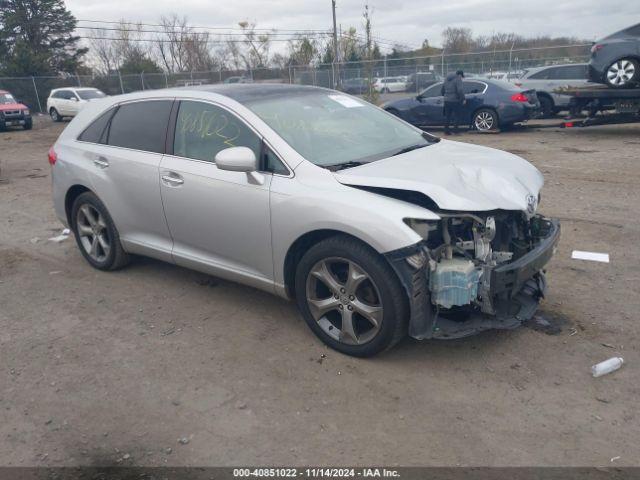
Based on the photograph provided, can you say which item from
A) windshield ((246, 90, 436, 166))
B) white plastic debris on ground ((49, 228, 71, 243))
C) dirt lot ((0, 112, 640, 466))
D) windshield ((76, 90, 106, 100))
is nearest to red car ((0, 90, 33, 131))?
windshield ((76, 90, 106, 100))

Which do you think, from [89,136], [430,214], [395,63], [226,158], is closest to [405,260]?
[430,214]

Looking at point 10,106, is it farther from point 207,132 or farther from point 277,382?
point 277,382

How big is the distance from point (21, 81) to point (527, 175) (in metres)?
33.1

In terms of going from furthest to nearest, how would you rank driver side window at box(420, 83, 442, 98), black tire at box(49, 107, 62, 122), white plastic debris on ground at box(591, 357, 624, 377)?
black tire at box(49, 107, 62, 122) → driver side window at box(420, 83, 442, 98) → white plastic debris on ground at box(591, 357, 624, 377)

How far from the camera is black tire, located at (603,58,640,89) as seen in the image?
479 inches

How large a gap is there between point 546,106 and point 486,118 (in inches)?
119

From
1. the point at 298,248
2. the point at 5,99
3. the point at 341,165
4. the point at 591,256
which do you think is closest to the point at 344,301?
the point at 298,248

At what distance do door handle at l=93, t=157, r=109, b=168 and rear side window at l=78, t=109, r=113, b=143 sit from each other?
203 millimetres

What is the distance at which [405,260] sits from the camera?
3.23 m

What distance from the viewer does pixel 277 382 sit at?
346 cm

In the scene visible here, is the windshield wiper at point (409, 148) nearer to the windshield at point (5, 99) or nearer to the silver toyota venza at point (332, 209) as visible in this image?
the silver toyota venza at point (332, 209)

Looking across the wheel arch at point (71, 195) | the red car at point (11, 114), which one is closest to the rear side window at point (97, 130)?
the wheel arch at point (71, 195)

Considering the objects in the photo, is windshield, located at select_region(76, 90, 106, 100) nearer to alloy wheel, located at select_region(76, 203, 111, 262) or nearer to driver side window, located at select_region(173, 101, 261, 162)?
alloy wheel, located at select_region(76, 203, 111, 262)

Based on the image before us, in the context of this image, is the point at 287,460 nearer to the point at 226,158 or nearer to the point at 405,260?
the point at 405,260
